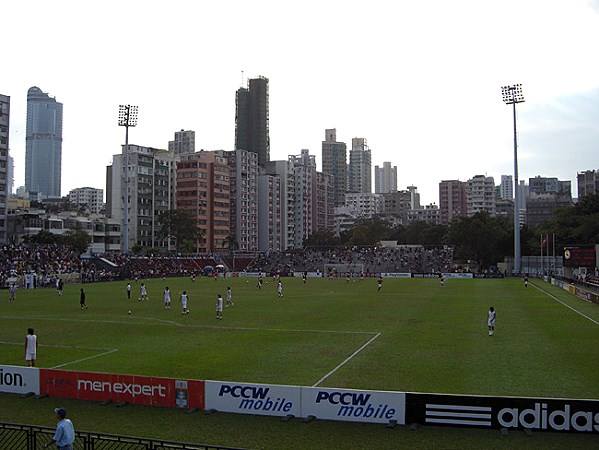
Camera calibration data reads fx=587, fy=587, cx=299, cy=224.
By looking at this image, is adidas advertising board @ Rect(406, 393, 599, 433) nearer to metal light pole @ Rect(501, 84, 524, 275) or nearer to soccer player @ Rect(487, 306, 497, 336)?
soccer player @ Rect(487, 306, 497, 336)

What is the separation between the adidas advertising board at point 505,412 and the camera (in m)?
16.2

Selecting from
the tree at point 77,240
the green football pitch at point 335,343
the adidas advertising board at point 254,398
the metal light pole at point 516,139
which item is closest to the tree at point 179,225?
the tree at point 77,240

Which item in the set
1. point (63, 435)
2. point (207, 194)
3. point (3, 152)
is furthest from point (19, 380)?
point (207, 194)

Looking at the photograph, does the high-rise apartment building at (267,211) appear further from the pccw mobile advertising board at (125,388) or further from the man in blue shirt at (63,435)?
the man in blue shirt at (63,435)

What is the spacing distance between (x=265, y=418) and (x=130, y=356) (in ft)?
38.9

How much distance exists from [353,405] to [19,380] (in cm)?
1191

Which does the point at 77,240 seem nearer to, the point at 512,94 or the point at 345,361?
the point at 512,94

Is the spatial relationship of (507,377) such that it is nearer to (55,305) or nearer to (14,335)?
(14,335)

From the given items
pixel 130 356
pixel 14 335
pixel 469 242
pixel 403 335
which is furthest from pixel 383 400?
pixel 469 242

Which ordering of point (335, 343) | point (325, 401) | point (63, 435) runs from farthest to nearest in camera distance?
point (335, 343) < point (325, 401) < point (63, 435)

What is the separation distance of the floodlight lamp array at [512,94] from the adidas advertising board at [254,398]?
96619mm

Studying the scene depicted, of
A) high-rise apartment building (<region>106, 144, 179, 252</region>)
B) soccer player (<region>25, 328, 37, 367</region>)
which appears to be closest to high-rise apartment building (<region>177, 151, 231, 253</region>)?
high-rise apartment building (<region>106, 144, 179, 252</region>)

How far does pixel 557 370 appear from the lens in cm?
2425

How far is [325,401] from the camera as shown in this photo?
57.9 ft
